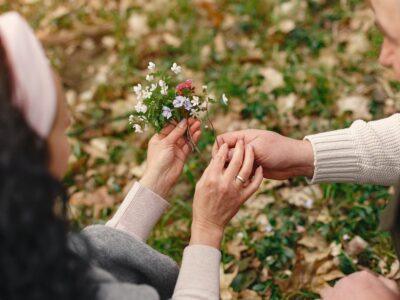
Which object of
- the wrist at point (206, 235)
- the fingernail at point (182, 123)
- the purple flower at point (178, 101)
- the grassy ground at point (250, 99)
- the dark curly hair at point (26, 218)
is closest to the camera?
the dark curly hair at point (26, 218)

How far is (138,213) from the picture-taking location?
7.06 ft


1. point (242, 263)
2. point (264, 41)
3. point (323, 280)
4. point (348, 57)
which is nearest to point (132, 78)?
point (264, 41)

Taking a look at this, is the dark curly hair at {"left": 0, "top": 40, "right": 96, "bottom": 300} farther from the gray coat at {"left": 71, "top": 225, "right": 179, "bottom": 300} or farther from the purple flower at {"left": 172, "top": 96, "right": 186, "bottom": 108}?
the purple flower at {"left": 172, "top": 96, "right": 186, "bottom": 108}

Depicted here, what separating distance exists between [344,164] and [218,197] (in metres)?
0.57

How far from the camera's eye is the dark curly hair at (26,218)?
3.97ft

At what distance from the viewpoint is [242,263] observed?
8.88ft

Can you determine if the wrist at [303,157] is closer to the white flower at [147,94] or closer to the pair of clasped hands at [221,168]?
the pair of clasped hands at [221,168]

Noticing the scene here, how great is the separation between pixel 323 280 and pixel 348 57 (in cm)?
150

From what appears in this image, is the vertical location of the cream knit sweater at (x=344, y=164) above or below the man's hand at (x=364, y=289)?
above

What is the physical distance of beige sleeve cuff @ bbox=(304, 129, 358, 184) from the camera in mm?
2246

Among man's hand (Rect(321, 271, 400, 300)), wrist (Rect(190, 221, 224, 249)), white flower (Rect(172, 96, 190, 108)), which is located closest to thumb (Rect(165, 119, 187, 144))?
white flower (Rect(172, 96, 190, 108))

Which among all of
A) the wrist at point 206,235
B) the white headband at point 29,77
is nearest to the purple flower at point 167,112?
the wrist at point 206,235

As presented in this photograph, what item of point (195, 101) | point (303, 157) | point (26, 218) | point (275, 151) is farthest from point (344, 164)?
point (26, 218)

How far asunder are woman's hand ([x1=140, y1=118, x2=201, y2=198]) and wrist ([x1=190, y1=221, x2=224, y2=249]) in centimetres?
30
